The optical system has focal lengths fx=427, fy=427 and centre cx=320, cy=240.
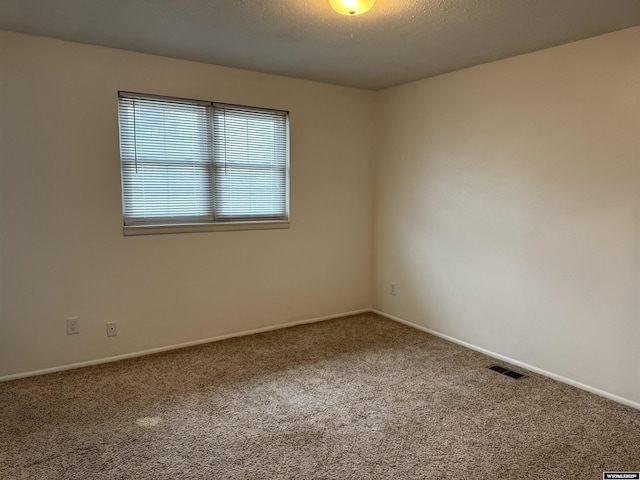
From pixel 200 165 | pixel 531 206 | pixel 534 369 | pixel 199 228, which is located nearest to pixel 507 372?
pixel 534 369

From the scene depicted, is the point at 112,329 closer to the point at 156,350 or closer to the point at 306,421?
the point at 156,350

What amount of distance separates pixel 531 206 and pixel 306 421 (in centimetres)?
220

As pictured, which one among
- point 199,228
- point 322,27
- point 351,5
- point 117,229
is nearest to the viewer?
point 351,5

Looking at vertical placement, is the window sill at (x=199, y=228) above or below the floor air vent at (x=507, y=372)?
above

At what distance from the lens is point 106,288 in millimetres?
3232

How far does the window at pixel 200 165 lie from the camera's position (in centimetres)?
330

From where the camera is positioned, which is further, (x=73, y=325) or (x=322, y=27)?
(x=73, y=325)

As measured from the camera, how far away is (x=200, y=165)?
3.57m

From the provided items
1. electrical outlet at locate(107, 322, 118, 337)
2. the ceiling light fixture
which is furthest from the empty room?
the ceiling light fixture

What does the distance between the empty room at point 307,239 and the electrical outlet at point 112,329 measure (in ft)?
0.04

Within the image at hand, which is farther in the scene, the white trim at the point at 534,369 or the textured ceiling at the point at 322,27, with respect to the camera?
the white trim at the point at 534,369

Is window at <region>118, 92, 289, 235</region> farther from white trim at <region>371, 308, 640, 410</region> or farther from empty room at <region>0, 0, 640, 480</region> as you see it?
white trim at <region>371, 308, 640, 410</region>

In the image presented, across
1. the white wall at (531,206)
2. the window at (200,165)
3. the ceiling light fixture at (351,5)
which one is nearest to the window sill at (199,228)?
the window at (200,165)

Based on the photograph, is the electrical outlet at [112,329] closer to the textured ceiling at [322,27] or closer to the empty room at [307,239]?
the empty room at [307,239]
